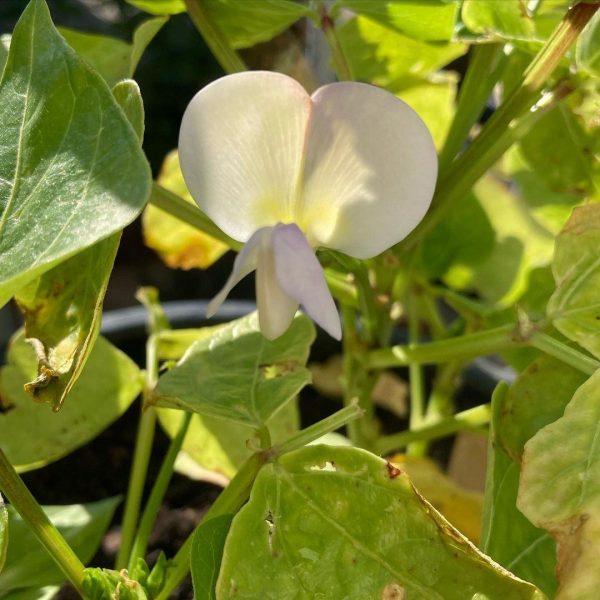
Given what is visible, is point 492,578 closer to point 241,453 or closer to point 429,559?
point 429,559

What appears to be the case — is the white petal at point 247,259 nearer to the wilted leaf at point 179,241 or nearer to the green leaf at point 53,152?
the green leaf at point 53,152

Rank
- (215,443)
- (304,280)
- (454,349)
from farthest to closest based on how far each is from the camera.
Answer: (215,443), (454,349), (304,280)

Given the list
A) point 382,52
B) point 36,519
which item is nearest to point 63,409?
point 36,519

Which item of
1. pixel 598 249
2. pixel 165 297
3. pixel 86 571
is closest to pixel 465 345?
pixel 598 249

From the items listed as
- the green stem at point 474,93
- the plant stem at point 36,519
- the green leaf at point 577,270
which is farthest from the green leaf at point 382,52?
the plant stem at point 36,519

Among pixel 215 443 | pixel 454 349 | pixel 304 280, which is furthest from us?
pixel 215 443

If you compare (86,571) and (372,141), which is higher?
(372,141)

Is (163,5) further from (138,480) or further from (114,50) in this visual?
(138,480)
